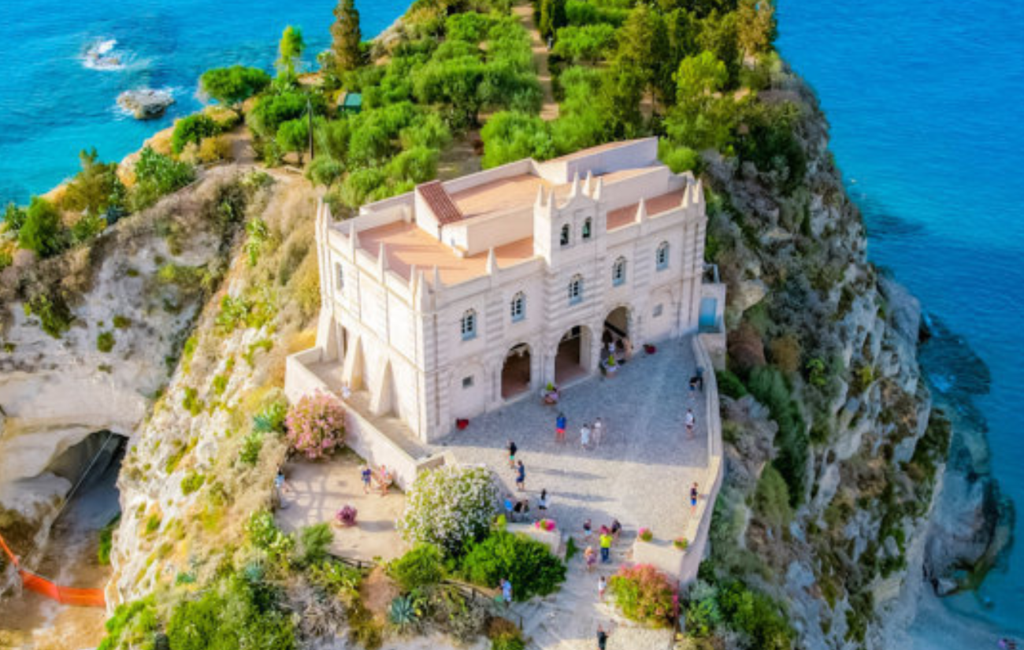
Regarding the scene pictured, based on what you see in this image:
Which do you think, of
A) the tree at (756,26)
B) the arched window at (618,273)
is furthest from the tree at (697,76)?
the arched window at (618,273)

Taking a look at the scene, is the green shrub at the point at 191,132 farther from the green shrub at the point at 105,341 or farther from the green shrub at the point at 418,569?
the green shrub at the point at 418,569

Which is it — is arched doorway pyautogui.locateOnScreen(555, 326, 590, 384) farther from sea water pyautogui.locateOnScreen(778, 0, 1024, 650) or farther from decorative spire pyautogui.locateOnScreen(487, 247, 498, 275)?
sea water pyautogui.locateOnScreen(778, 0, 1024, 650)

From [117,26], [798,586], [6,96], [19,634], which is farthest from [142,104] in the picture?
[798,586]

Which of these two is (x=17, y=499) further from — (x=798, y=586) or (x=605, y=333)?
(x=798, y=586)

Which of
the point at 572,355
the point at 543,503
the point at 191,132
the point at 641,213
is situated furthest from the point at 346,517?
the point at 191,132

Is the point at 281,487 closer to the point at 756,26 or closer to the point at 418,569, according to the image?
the point at 418,569

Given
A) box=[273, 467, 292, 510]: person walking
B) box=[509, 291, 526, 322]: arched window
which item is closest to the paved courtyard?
box=[509, 291, 526, 322]: arched window
